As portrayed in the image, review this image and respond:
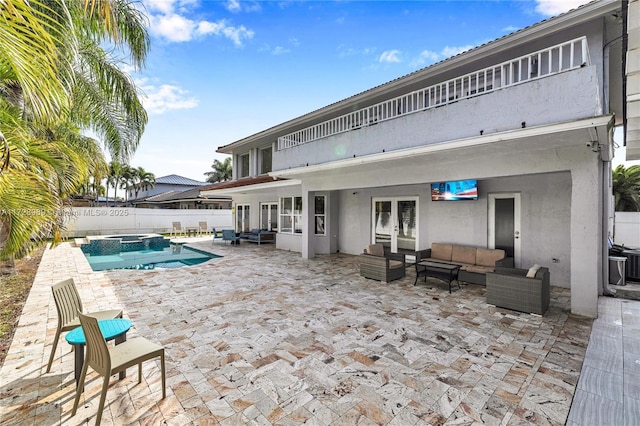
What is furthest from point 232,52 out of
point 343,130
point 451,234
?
point 451,234

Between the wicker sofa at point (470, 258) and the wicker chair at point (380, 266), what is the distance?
36.7 inches

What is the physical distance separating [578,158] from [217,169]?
53.4 m

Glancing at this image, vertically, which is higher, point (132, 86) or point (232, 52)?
point (232, 52)

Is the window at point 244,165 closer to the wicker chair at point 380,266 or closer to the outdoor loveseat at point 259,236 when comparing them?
the outdoor loveseat at point 259,236

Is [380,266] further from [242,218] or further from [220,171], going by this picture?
[220,171]

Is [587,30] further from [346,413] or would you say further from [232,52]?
[232,52]

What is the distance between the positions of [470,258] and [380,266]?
10.1 ft

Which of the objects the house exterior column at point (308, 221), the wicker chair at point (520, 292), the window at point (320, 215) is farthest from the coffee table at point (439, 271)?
the window at point (320, 215)

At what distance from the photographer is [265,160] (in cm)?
1900

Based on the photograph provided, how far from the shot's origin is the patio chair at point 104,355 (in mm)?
2979

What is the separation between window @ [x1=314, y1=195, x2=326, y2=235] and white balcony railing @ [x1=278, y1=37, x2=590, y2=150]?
3.46 m

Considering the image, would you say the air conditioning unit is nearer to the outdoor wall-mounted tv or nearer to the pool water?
the outdoor wall-mounted tv

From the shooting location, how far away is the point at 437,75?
372 inches

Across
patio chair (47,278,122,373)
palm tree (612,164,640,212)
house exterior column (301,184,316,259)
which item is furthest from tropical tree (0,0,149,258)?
palm tree (612,164,640,212)
